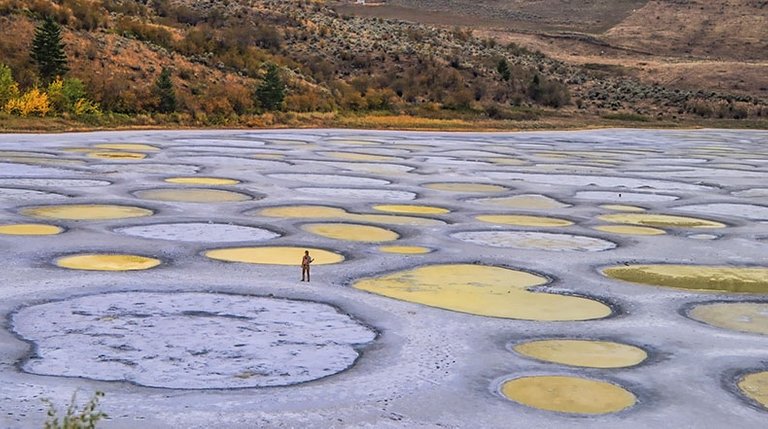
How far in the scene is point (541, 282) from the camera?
12836mm

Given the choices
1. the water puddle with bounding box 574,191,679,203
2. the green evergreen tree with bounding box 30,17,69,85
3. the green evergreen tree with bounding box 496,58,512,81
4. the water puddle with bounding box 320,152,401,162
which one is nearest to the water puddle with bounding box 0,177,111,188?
the water puddle with bounding box 320,152,401,162

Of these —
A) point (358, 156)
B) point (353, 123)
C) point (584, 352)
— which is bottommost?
point (353, 123)

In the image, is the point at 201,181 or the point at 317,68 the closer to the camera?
the point at 201,181

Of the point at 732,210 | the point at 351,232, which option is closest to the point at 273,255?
the point at 351,232

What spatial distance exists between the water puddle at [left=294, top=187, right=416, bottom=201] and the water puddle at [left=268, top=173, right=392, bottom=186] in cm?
98

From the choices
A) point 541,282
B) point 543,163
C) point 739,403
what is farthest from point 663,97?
point 739,403

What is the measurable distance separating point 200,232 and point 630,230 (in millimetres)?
6187

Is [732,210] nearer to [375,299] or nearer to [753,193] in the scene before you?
[753,193]

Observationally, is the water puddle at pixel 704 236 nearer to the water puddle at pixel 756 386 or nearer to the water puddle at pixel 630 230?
the water puddle at pixel 630 230

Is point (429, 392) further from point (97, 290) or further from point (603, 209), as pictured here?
point (603, 209)

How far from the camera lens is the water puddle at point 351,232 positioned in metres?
15.3

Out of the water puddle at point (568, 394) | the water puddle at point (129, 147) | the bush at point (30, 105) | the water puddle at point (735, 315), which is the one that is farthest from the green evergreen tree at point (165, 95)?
the water puddle at point (568, 394)

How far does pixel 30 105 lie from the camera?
33062mm

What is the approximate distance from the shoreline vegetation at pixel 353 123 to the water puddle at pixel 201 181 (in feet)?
36.0
